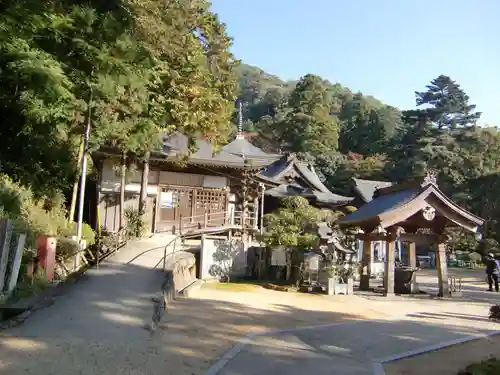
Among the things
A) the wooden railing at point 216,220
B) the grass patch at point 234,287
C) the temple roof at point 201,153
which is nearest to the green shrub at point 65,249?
the grass patch at point 234,287

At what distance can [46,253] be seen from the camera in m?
11.8

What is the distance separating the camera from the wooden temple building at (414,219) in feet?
51.4

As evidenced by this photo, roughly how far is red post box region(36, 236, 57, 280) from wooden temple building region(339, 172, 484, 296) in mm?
9785

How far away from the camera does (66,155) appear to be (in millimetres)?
11484

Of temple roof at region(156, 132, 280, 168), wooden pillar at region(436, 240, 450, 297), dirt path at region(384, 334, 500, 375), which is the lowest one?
dirt path at region(384, 334, 500, 375)

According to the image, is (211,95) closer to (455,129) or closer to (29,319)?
(29,319)

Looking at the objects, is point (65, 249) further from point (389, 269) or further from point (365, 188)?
point (365, 188)

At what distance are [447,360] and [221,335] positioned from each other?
151 inches

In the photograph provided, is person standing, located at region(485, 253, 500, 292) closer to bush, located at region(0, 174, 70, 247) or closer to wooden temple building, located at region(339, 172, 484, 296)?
wooden temple building, located at region(339, 172, 484, 296)

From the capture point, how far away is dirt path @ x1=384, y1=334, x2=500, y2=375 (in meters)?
7.05

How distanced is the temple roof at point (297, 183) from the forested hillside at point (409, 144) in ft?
28.8

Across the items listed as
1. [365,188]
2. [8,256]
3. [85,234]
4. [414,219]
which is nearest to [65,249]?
[8,256]

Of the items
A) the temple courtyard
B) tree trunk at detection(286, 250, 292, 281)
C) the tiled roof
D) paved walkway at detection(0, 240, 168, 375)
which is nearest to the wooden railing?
tree trunk at detection(286, 250, 292, 281)

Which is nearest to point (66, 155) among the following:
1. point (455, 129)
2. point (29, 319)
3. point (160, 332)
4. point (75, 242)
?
point (75, 242)
